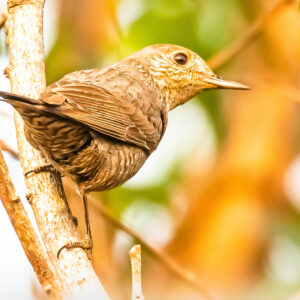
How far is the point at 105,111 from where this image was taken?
13.3ft

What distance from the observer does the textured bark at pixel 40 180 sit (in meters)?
3.38

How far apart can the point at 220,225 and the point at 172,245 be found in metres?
0.62

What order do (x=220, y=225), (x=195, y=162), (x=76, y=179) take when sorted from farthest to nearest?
(x=195, y=162) → (x=220, y=225) → (x=76, y=179)

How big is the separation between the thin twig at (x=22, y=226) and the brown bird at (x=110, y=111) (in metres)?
0.44

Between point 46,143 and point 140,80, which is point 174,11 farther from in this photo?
point 46,143

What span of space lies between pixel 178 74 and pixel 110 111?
4.28ft

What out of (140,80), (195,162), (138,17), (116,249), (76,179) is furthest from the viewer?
(195,162)

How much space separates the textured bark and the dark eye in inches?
54.7

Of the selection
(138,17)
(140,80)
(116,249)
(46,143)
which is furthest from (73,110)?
(138,17)

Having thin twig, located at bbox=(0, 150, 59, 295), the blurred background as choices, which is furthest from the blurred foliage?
thin twig, located at bbox=(0, 150, 59, 295)

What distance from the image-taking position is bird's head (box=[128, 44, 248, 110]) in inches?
208

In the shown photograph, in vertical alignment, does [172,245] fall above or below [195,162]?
below

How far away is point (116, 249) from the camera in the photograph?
5.89m

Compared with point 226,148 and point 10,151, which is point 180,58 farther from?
point 226,148
